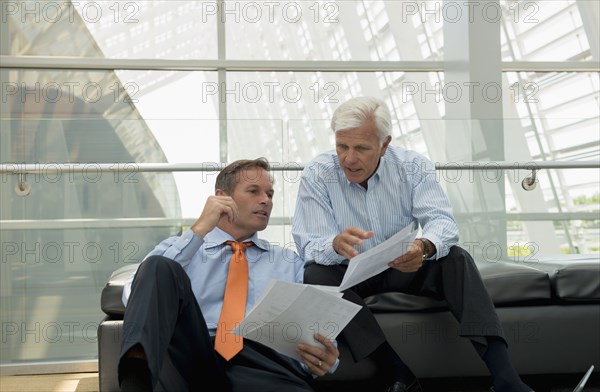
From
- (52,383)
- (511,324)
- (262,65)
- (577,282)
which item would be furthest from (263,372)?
(262,65)

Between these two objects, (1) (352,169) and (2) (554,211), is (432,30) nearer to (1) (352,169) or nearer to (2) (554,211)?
(2) (554,211)

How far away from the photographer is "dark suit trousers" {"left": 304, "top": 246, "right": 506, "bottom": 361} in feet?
7.26

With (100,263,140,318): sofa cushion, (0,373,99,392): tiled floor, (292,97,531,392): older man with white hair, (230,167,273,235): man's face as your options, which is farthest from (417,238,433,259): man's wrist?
(0,373,99,392): tiled floor

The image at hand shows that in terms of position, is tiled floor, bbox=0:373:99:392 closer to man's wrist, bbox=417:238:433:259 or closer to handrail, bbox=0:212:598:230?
handrail, bbox=0:212:598:230

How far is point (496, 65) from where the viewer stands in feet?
16.1

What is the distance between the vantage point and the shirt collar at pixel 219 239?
2.38 metres

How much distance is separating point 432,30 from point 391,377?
3643mm

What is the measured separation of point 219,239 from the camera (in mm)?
2400

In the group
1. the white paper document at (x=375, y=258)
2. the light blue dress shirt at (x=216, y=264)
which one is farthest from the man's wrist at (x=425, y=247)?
the light blue dress shirt at (x=216, y=264)

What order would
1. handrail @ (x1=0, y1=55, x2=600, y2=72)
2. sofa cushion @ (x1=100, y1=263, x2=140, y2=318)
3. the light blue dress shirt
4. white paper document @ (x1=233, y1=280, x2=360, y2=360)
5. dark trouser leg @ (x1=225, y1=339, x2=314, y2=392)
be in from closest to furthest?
white paper document @ (x1=233, y1=280, x2=360, y2=360) < dark trouser leg @ (x1=225, y1=339, x2=314, y2=392) < the light blue dress shirt < sofa cushion @ (x1=100, y1=263, x2=140, y2=318) < handrail @ (x1=0, y1=55, x2=600, y2=72)

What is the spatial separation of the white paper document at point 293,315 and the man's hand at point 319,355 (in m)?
0.02

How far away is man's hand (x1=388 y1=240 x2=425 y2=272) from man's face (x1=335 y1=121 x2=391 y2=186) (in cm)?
38

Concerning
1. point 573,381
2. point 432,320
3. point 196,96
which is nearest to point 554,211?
point 573,381

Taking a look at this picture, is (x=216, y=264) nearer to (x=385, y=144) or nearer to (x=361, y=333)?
(x=361, y=333)
